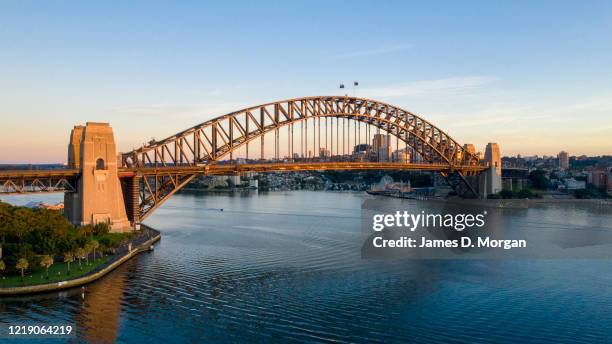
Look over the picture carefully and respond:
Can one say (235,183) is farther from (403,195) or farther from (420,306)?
(420,306)

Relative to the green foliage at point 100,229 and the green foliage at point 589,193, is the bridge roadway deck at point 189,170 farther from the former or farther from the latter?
the green foliage at point 589,193

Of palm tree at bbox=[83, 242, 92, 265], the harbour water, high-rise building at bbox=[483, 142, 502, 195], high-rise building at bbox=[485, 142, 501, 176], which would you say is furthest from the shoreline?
high-rise building at bbox=[485, 142, 501, 176]

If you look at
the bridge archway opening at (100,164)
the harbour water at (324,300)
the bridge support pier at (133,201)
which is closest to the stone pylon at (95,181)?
the bridge archway opening at (100,164)

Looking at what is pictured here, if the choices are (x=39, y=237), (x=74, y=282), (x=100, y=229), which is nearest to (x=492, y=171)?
(x=100, y=229)

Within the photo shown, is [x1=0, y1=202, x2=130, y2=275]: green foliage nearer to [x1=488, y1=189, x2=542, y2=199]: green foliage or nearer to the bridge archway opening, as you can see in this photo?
the bridge archway opening

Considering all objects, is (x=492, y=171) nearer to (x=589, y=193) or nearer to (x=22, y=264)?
(x=589, y=193)

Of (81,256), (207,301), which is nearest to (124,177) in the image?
(81,256)
